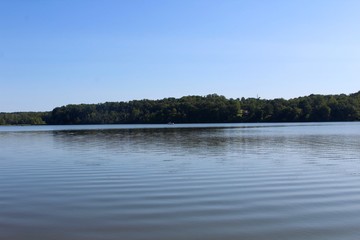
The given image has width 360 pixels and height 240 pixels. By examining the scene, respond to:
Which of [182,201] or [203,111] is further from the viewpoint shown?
[203,111]

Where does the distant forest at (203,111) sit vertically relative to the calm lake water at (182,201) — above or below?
above

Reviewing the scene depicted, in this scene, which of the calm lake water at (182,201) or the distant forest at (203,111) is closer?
the calm lake water at (182,201)

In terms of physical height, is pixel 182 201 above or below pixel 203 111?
below

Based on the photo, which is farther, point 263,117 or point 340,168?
point 263,117

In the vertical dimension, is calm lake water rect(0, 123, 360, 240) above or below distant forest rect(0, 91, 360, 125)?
below

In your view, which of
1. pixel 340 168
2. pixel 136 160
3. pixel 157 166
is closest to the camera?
pixel 340 168

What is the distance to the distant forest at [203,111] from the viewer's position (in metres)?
136

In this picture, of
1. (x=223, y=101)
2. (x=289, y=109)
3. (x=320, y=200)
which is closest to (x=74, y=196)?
(x=320, y=200)

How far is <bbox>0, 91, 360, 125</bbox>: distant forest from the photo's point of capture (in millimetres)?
136375

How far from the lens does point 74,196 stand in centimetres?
1178

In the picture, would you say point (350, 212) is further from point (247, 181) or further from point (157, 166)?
point (157, 166)

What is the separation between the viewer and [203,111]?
152 meters

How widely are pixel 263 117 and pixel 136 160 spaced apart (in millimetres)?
128994

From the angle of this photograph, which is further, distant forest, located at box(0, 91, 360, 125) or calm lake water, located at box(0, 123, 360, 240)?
distant forest, located at box(0, 91, 360, 125)
